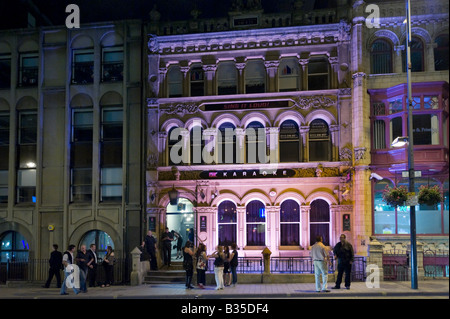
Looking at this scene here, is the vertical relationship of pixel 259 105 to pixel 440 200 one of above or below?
above

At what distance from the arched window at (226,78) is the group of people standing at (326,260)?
10183 mm

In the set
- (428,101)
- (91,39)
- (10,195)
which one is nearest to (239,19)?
(91,39)

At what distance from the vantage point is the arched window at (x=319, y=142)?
953 inches

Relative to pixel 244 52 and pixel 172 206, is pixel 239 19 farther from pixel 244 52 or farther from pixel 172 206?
pixel 172 206

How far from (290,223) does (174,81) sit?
372 inches

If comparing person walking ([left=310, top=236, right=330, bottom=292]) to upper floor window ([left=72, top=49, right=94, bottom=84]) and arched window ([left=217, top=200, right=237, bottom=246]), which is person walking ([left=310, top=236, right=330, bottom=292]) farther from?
upper floor window ([left=72, top=49, right=94, bottom=84])

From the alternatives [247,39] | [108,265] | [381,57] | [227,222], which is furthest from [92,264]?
[381,57]

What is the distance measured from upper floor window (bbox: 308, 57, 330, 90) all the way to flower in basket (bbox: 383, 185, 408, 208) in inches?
246

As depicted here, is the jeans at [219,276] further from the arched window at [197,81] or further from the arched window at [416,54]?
the arched window at [416,54]

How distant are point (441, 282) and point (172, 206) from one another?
509 inches

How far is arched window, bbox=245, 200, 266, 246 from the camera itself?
79.3 feet

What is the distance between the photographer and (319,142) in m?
24.3

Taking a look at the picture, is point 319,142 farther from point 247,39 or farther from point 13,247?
point 13,247
